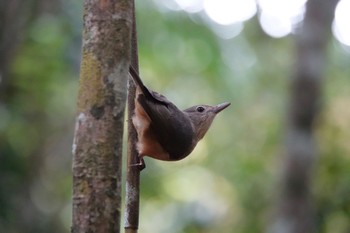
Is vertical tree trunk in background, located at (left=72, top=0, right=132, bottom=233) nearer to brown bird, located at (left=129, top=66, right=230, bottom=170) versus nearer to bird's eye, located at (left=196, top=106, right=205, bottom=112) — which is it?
brown bird, located at (left=129, top=66, right=230, bottom=170)

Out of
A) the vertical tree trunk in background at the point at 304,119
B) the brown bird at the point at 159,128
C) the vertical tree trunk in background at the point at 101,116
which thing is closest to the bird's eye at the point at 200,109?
the brown bird at the point at 159,128

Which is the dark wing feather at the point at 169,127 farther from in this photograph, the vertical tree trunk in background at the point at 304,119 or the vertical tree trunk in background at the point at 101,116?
the vertical tree trunk in background at the point at 304,119

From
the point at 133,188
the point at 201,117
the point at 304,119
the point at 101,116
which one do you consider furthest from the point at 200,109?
the point at 101,116

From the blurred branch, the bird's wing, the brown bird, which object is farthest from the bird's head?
the blurred branch

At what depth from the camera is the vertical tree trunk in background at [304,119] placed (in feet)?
12.4

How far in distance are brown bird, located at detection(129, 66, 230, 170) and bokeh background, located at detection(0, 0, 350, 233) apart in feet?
6.47

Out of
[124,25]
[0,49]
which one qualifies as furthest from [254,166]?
[124,25]

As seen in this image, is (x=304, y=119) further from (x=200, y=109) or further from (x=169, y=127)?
(x=169, y=127)

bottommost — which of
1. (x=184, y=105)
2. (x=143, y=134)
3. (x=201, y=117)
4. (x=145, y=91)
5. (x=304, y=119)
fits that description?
(x=143, y=134)

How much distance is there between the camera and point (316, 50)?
13.7 ft

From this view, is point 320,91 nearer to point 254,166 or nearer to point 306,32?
point 306,32

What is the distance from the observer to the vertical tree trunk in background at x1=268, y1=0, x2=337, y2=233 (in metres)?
3.78

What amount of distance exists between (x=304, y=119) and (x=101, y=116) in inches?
83.0

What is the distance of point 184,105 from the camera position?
33.4ft
